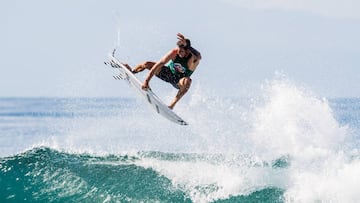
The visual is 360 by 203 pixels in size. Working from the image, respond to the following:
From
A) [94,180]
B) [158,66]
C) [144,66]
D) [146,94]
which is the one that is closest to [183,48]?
[158,66]

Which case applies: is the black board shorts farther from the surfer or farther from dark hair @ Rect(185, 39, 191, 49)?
dark hair @ Rect(185, 39, 191, 49)

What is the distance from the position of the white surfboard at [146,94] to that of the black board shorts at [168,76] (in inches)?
14.8

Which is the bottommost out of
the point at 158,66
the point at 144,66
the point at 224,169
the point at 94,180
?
the point at 94,180

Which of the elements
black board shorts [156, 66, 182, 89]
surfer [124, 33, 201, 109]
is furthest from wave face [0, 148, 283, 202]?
black board shorts [156, 66, 182, 89]

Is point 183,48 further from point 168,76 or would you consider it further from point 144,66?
point 144,66

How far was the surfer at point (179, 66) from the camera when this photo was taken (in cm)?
1121

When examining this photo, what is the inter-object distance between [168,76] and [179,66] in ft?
1.48

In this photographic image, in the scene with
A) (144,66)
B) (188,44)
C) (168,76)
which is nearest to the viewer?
(188,44)

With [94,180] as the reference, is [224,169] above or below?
above

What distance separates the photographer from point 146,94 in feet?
40.2

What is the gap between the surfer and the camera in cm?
1121

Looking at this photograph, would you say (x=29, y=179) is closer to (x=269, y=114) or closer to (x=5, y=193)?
(x=5, y=193)

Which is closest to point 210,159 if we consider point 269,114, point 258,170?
point 258,170

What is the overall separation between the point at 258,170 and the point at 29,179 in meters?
4.73
